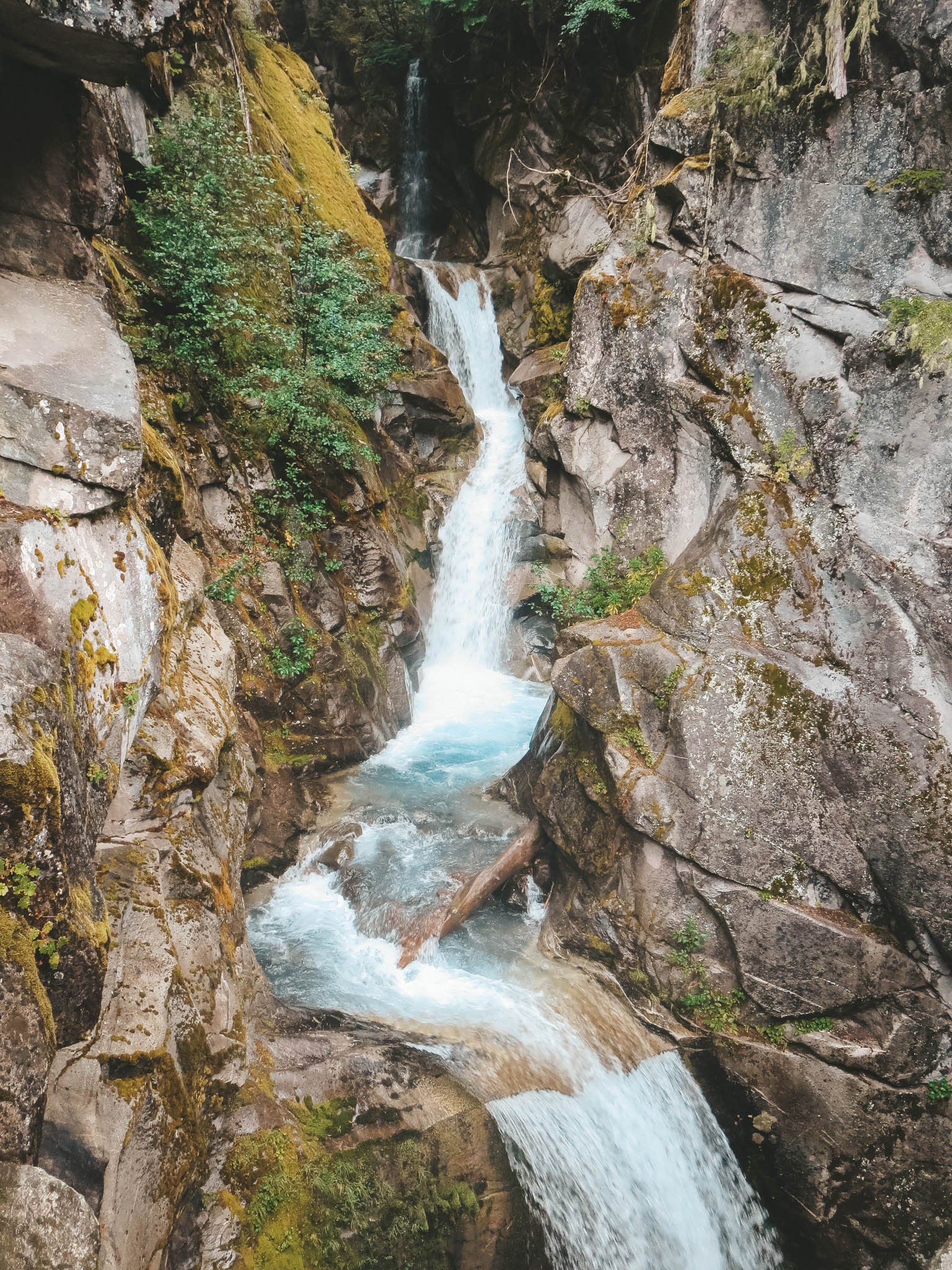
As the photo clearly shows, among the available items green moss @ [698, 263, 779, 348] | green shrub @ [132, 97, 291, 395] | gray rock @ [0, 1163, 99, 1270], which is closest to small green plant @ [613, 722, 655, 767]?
green moss @ [698, 263, 779, 348]

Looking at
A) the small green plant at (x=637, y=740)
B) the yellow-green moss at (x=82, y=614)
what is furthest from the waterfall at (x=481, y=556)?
the yellow-green moss at (x=82, y=614)

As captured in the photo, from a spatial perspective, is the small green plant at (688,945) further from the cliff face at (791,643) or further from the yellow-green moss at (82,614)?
the yellow-green moss at (82,614)

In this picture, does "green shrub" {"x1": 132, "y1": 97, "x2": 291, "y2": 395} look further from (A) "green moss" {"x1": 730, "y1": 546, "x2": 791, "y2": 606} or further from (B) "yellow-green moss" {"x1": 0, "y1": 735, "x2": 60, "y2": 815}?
(A) "green moss" {"x1": 730, "y1": 546, "x2": 791, "y2": 606}

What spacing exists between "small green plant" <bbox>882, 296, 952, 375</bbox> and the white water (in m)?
7.30

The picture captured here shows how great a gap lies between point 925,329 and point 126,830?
8.53 metres

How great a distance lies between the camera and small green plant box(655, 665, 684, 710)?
24.4 feet

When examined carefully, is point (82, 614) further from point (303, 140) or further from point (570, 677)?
point (303, 140)

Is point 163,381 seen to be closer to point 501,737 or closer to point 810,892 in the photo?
point 501,737

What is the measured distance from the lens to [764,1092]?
6594mm

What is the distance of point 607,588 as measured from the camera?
371 inches

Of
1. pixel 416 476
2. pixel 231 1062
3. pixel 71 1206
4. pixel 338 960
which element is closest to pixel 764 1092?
pixel 338 960

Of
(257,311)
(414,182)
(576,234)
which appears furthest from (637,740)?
(414,182)

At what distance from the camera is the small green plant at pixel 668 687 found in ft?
24.4

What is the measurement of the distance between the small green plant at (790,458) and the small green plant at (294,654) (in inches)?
257
